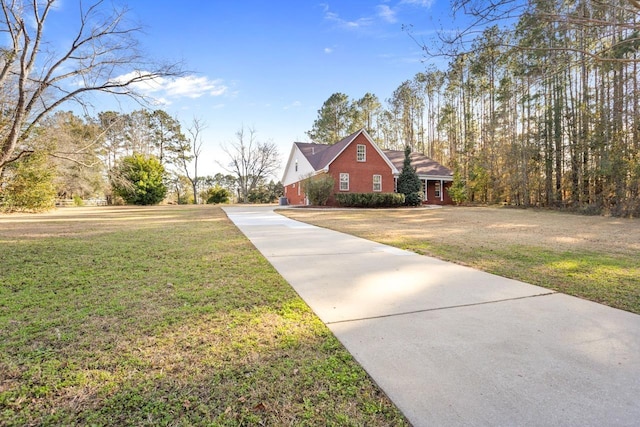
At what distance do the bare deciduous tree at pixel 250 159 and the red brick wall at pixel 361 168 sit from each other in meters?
19.8

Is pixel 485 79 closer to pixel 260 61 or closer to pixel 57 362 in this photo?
pixel 260 61

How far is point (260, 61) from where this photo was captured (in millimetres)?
17141

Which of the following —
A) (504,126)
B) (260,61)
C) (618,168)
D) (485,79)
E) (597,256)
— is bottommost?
(597,256)

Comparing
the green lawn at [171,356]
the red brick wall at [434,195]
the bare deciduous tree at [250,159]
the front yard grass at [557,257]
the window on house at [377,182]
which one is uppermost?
the bare deciduous tree at [250,159]

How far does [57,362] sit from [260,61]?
18.0 m

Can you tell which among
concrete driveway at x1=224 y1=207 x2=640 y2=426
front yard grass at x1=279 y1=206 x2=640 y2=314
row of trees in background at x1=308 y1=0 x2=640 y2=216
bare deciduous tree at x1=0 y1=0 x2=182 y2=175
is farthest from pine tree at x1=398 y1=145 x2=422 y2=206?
concrete driveway at x1=224 y1=207 x2=640 y2=426

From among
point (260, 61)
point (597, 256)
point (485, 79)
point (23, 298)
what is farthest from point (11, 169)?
point (485, 79)

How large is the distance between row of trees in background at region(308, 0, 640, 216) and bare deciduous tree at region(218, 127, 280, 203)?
18.1 metres

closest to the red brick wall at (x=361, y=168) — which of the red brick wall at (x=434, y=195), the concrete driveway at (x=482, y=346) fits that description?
the red brick wall at (x=434, y=195)

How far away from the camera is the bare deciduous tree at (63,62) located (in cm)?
720

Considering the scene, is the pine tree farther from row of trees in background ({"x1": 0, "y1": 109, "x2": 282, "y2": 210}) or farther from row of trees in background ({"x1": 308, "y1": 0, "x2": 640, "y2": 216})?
row of trees in background ({"x1": 0, "y1": 109, "x2": 282, "y2": 210})

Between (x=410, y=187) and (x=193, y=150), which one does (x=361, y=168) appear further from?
(x=193, y=150)

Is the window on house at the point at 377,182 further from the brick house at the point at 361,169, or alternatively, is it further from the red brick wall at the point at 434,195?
the red brick wall at the point at 434,195

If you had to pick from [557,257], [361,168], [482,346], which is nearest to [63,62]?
[482,346]
